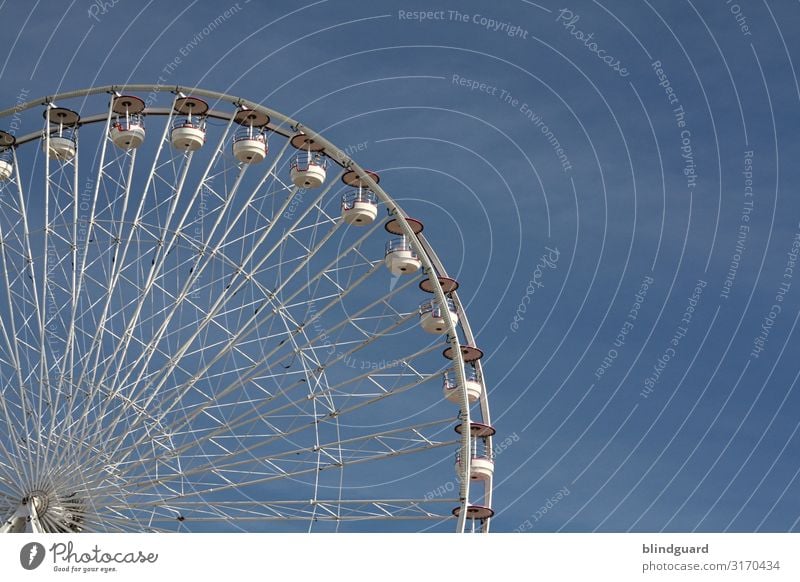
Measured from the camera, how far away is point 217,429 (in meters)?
47.4

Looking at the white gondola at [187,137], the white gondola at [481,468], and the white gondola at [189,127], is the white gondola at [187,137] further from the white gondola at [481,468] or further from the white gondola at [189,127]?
the white gondola at [481,468]

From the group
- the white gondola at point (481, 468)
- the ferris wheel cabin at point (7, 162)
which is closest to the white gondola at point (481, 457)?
the white gondola at point (481, 468)

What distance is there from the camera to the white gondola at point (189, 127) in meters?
51.3

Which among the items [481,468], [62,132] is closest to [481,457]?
[481,468]

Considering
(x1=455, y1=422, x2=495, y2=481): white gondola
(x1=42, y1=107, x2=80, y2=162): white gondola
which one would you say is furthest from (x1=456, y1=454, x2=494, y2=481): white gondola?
(x1=42, y1=107, x2=80, y2=162): white gondola

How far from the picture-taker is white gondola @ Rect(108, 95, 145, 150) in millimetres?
51406

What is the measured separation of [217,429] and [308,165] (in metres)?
10.4

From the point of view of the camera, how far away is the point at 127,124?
51.5m
